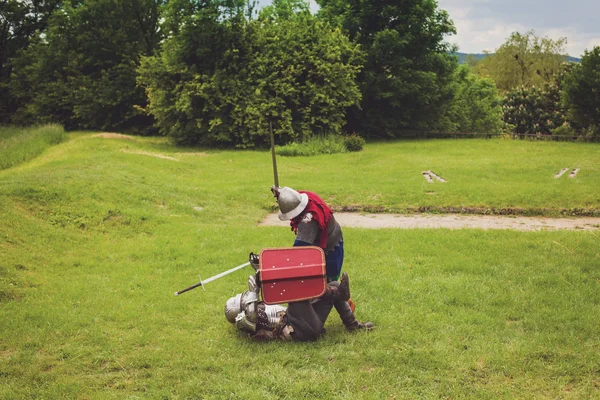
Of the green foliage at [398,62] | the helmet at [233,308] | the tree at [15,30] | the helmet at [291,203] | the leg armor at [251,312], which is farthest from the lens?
the tree at [15,30]

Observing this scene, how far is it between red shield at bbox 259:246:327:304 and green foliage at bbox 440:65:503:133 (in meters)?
31.0

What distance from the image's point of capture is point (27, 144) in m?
23.0

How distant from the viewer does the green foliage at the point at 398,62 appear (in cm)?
2953

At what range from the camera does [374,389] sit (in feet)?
15.0

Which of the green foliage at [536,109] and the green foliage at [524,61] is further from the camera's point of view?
the green foliage at [524,61]

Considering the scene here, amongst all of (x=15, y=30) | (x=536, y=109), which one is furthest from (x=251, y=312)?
(x=15, y=30)

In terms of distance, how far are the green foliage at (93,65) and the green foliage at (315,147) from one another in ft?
48.9

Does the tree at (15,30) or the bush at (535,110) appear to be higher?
the tree at (15,30)

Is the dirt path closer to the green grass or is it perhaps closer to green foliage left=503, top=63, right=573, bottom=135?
the green grass

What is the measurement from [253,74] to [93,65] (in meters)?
14.9

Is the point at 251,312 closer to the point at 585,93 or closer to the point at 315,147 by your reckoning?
the point at 315,147

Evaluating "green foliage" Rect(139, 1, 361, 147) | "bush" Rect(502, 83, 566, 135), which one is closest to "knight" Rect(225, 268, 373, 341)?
"green foliage" Rect(139, 1, 361, 147)

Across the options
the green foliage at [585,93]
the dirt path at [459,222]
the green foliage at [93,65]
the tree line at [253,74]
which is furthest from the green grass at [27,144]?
the green foliage at [585,93]

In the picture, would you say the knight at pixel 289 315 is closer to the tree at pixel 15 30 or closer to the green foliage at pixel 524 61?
the tree at pixel 15 30
